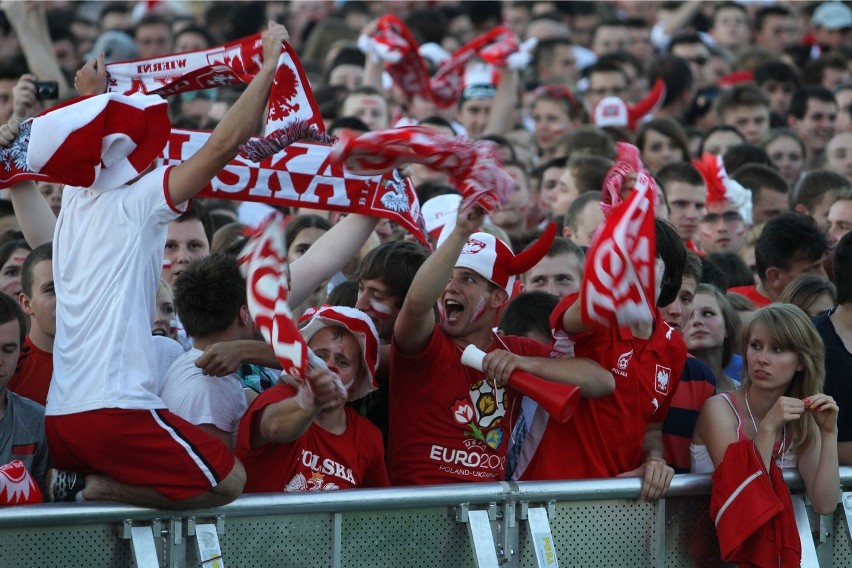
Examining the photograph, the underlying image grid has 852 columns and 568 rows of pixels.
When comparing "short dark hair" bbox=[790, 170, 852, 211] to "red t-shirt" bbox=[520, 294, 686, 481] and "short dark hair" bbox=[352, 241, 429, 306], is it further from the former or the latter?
"short dark hair" bbox=[352, 241, 429, 306]

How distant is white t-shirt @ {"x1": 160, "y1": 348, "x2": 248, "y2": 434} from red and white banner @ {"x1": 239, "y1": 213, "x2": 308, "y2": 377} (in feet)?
1.77

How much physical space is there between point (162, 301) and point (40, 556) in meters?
1.92

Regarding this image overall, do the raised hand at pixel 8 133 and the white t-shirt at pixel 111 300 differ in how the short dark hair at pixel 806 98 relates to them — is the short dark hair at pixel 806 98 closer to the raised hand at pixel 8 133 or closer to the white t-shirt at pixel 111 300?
the raised hand at pixel 8 133

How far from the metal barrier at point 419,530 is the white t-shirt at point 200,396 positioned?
17.1 inches

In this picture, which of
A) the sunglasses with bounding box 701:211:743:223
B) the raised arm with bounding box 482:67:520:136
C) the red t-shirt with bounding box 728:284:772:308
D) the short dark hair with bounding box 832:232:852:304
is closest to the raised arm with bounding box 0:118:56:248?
the short dark hair with bounding box 832:232:852:304

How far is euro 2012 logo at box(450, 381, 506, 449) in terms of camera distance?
5012mm

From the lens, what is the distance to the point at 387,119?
1110cm

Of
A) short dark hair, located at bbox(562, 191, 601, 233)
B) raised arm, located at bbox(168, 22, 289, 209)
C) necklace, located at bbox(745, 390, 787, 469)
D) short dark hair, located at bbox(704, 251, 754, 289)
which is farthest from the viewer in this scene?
short dark hair, located at bbox(704, 251, 754, 289)

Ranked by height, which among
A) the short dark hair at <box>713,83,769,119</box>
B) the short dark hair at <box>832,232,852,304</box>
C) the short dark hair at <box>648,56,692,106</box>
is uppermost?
the short dark hair at <box>832,232,852,304</box>

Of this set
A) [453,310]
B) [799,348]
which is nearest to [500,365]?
[453,310]

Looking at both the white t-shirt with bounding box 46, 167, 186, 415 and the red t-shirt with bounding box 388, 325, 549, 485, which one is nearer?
the white t-shirt with bounding box 46, 167, 186, 415

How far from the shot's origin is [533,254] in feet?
16.4

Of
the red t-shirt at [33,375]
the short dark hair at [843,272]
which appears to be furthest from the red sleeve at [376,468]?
the short dark hair at [843,272]

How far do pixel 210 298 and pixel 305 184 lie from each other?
1.12 metres
